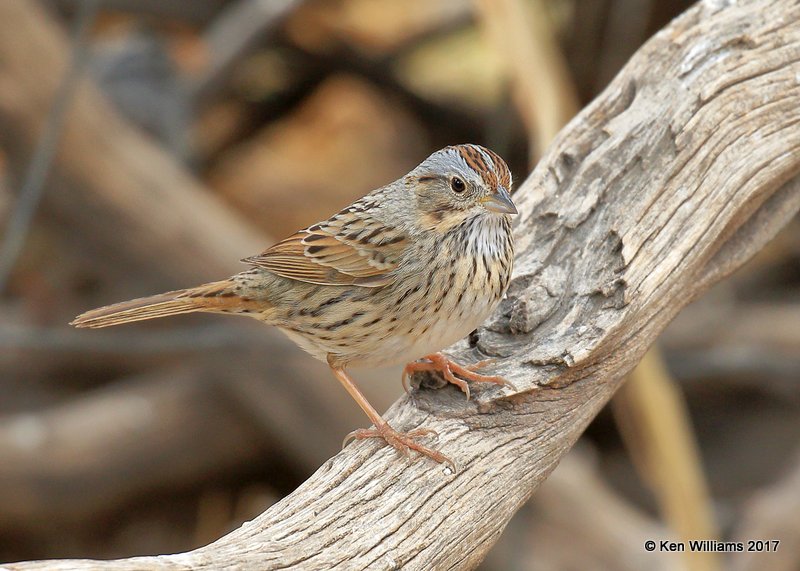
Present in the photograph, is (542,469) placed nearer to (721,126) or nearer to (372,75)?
(721,126)

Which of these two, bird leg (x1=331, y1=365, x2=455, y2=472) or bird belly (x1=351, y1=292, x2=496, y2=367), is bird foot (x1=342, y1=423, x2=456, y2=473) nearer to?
bird leg (x1=331, y1=365, x2=455, y2=472)

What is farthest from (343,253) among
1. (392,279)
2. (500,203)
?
(500,203)

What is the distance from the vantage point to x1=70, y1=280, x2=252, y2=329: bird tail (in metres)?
3.47

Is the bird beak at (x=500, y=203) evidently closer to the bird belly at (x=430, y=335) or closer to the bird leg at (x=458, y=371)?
the bird belly at (x=430, y=335)

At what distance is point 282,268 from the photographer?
3529 mm

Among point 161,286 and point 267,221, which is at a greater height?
point 267,221

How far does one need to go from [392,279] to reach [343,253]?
0.26 meters

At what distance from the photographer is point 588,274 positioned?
10.3 feet

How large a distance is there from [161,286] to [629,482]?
3.47 metres

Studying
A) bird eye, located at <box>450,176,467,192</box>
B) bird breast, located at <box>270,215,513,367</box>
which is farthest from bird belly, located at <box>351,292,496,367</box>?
bird eye, located at <box>450,176,467,192</box>

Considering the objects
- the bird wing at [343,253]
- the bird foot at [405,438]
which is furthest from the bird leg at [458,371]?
the bird wing at [343,253]

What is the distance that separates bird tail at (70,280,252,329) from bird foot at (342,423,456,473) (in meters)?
0.78

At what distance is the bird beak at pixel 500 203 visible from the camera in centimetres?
315

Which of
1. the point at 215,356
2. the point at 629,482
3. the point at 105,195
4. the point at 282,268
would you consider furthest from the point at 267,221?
the point at 282,268
